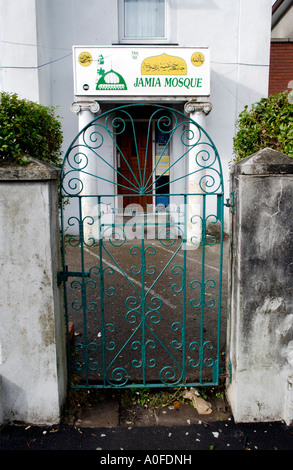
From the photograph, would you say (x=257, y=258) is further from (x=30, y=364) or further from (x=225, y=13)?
(x=225, y=13)

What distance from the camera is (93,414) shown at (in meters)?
2.84

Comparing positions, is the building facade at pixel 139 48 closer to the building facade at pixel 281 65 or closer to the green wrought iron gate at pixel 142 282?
the green wrought iron gate at pixel 142 282

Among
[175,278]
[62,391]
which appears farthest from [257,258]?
[175,278]

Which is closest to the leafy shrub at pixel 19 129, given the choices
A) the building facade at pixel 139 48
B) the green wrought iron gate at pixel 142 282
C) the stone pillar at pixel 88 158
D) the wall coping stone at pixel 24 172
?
the wall coping stone at pixel 24 172

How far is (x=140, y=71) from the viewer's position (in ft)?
24.2

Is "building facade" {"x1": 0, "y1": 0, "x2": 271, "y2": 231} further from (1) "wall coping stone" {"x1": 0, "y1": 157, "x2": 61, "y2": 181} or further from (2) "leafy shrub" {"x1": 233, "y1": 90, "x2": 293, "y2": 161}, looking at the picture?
(1) "wall coping stone" {"x1": 0, "y1": 157, "x2": 61, "y2": 181}

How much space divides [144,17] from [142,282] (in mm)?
7985

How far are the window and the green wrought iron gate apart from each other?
1654 mm

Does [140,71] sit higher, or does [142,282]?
[140,71]

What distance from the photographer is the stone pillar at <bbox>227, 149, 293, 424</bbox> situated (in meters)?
2.55

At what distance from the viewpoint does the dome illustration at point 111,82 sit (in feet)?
24.1

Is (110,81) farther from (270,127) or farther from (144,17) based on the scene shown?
(270,127)

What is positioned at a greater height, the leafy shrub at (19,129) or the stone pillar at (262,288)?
the leafy shrub at (19,129)

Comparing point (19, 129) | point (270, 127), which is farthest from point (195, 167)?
point (19, 129)
